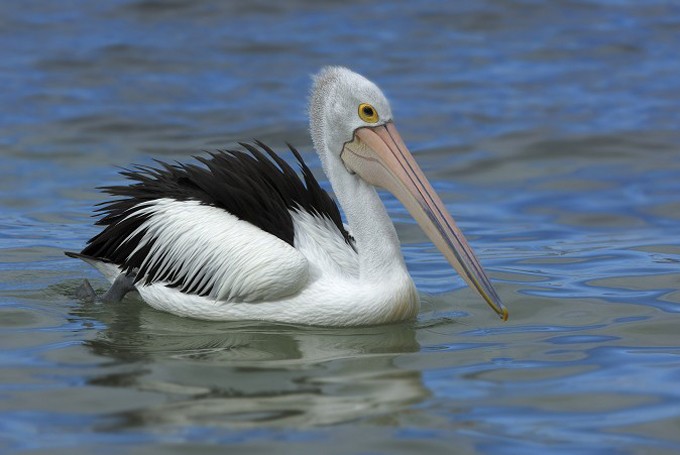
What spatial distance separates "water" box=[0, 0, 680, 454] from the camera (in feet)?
14.6

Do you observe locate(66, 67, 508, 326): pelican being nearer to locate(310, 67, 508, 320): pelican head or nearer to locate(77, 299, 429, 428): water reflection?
locate(310, 67, 508, 320): pelican head

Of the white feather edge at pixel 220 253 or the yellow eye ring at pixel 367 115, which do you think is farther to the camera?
the yellow eye ring at pixel 367 115

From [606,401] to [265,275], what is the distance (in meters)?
1.65

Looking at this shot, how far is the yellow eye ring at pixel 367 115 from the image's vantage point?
228 inches

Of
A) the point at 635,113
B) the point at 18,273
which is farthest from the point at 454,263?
the point at 635,113

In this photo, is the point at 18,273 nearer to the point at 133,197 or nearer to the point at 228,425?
the point at 133,197

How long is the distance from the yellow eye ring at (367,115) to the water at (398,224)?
2.99ft

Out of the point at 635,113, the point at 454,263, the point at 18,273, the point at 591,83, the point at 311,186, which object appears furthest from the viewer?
the point at 591,83

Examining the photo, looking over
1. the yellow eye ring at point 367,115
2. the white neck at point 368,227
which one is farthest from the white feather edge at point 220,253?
the yellow eye ring at point 367,115

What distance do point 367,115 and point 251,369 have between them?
1.34 metres

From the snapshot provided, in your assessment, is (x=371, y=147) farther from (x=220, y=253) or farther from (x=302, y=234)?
(x=220, y=253)

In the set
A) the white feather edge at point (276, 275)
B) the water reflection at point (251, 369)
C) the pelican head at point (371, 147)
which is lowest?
the water reflection at point (251, 369)

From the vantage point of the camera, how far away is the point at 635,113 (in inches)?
436

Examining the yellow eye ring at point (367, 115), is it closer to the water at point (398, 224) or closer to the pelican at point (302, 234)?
the pelican at point (302, 234)
